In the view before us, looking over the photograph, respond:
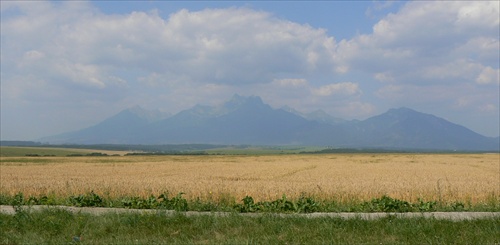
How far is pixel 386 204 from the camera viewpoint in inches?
589

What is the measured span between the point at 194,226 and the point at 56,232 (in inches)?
133

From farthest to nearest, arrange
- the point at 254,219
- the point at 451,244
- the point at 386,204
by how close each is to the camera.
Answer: the point at 386,204 < the point at 254,219 < the point at 451,244

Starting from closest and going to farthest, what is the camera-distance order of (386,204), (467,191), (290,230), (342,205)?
(290,230) < (386,204) < (342,205) < (467,191)

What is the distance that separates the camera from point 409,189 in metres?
25.3

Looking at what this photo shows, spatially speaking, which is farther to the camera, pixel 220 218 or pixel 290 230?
pixel 220 218

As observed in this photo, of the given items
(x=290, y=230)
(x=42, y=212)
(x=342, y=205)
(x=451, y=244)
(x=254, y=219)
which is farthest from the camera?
(x=342, y=205)

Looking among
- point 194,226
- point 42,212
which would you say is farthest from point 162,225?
point 42,212

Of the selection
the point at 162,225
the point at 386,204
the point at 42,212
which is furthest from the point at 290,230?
the point at 42,212

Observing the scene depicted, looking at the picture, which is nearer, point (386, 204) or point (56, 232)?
point (56, 232)

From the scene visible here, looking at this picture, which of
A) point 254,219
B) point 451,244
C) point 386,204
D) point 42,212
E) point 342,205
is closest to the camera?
point 451,244

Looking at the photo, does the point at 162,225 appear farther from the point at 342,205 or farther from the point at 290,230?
the point at 342,205

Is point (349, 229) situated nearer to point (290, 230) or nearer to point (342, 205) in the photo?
point (290, 230)

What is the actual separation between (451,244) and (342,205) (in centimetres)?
641

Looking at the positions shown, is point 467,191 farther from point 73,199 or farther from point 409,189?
point 73,199
